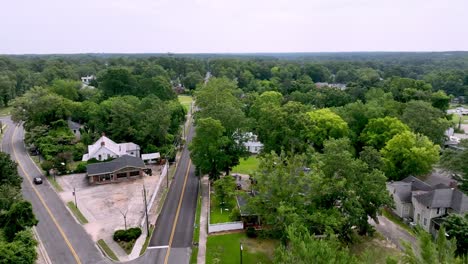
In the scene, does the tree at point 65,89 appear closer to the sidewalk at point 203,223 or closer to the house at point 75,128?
the house at point 75,128

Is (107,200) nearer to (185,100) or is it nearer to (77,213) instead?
(77,213)

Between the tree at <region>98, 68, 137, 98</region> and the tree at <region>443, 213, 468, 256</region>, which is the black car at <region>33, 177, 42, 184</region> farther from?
the tree at <region>443, 213, 468, 256</region>

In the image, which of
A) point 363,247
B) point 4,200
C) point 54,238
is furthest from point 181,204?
point 363,247

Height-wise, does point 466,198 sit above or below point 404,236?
above

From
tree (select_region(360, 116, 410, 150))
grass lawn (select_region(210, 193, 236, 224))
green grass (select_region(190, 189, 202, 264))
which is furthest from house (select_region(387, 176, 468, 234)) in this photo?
green grass (select_region(190, 189, 202, 264))

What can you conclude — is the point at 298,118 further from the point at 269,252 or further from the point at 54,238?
the point at 54,238

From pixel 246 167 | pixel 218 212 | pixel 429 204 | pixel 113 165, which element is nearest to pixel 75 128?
pixel 113 165

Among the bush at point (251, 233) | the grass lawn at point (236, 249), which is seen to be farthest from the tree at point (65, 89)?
the bush at point (251, 233)
